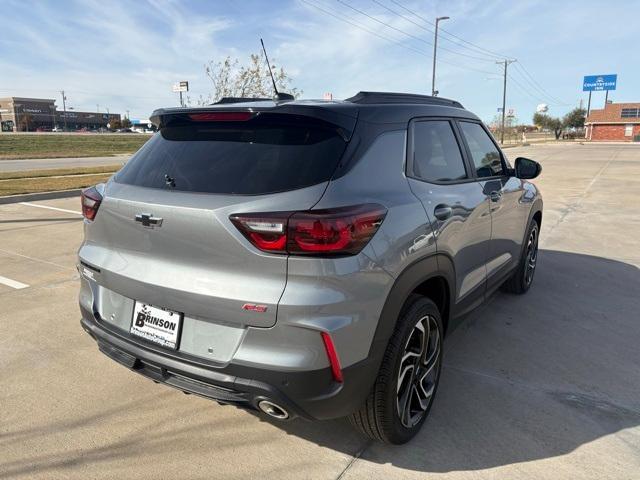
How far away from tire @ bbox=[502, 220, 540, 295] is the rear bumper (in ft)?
9.96

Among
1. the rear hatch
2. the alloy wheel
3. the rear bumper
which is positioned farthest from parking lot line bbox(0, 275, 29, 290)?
the alloy wheel

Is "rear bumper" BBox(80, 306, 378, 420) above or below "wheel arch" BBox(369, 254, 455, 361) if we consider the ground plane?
below

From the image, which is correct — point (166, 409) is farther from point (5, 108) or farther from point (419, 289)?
point (5, 108)

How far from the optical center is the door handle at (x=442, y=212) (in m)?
2.75

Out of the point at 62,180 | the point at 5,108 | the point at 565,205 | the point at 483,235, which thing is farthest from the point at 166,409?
the point at 5,108

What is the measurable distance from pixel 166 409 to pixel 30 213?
25.1ft

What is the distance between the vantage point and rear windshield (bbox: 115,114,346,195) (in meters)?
2.24

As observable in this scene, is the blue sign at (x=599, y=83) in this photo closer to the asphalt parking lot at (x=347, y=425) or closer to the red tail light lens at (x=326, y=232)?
the asphalt parking lot at (x=347, y=425)

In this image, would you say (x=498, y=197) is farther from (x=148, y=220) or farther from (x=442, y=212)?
(x=148, y=220)

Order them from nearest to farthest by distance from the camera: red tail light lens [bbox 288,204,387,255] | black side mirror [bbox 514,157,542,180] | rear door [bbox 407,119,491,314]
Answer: red tail light lens [bbox 288,204,387,255], rear door [bbox 407,119,491,314], black side mirror [bbox 514,157,542,180]

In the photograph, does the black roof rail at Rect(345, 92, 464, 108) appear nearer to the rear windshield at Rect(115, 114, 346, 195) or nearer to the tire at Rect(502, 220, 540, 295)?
the rear windshield at Rect(115, 114, 346, 195)

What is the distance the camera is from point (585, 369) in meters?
3.55

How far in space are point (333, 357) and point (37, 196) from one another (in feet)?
35.3

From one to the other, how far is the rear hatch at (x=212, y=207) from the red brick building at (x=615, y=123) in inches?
3503
